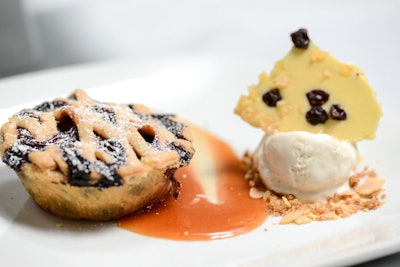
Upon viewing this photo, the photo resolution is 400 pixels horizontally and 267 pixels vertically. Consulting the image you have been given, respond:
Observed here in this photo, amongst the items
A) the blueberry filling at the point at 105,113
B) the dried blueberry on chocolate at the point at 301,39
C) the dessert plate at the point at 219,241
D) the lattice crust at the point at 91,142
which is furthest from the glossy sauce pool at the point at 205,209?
the dried blueberry on chocolate at the point at 301,39

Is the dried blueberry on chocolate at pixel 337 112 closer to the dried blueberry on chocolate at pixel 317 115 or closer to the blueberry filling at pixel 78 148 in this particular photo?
the dried blueberry on chocolate at pixel 317 115

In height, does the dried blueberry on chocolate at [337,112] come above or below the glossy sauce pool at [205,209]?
above

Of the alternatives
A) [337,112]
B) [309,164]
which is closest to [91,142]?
[309,164]

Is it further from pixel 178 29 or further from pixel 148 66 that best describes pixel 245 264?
pixel 178 29

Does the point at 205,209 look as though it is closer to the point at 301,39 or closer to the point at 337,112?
the point at 337,112

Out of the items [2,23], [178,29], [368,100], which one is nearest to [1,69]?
[2,23]

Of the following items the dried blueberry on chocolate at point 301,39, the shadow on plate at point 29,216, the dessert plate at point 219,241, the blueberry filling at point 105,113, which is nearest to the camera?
the dessert plate at point 219,241
